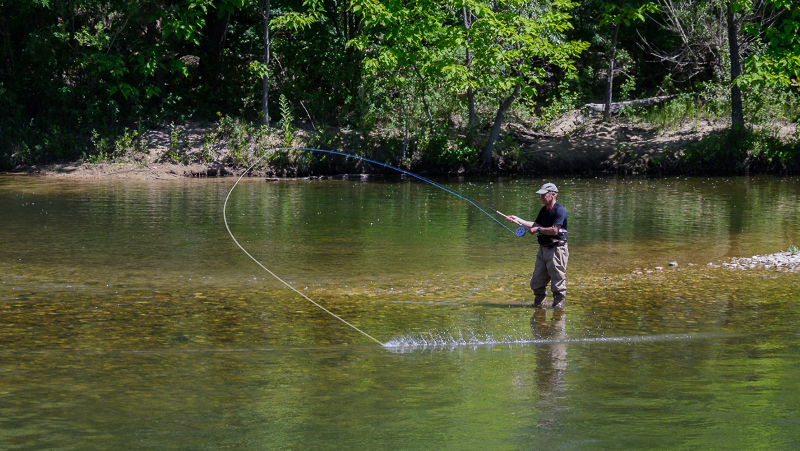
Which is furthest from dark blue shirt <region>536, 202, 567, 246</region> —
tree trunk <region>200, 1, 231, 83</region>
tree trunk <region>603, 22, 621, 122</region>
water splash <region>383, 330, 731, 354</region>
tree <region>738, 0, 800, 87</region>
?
tree trunk <region>200, 1, 231, 83</region>

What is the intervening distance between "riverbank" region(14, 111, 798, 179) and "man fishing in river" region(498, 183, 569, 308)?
14.9 metres

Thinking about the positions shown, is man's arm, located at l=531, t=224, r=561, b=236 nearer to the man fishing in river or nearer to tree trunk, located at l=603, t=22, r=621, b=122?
the man fishing in river

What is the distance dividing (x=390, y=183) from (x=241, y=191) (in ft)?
13.4

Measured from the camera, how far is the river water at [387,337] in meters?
5.05

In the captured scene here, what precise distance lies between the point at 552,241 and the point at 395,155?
15451 millimetres

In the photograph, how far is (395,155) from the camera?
23.6 meters

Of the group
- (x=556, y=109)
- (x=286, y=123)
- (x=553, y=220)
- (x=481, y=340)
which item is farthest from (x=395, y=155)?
(x=481, y=340)

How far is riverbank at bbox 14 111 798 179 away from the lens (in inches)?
916

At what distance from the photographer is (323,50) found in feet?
84.1

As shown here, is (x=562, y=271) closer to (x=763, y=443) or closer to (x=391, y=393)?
(x=391, y=393)

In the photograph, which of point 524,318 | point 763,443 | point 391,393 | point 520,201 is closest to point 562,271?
point 524,318

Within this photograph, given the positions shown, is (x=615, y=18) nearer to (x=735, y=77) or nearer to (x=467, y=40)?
(x=735, y=77)

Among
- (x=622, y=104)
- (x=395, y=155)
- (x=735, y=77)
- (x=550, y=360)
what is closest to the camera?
(x=550, y=360)

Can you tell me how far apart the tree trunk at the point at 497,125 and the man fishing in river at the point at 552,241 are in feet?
49.4
